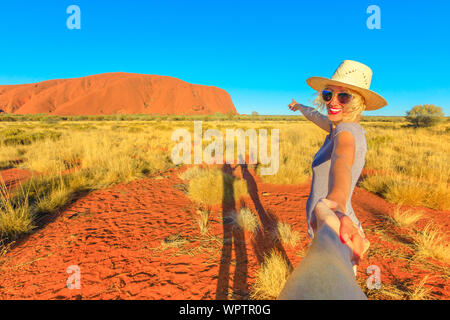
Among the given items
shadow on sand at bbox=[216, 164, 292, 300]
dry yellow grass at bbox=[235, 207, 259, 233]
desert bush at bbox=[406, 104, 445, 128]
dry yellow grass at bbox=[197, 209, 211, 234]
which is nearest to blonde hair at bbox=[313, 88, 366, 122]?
shadow on sand at bbox=[216, 164, 292, 300]

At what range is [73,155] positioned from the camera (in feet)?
26.0

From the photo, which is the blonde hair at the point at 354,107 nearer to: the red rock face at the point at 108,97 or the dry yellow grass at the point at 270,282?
the dry yellow grass at the point at 270,282

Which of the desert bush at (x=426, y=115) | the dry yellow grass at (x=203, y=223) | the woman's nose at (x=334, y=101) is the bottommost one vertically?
the dry yellow grass at (x=203, y=223)

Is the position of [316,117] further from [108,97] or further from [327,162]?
[108,97]

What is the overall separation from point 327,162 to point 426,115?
1104 inches

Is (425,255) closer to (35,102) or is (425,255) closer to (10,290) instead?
(10,290)

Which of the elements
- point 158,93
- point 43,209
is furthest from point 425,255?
point 158,93

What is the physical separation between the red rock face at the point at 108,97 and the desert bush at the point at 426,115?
72393 mm

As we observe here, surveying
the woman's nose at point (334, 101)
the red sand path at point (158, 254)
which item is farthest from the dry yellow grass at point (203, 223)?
the woman's nose at point (334, 101)

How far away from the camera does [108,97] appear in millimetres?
79688

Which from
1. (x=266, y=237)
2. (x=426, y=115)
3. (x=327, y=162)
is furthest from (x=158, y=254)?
(x=426, y=115)

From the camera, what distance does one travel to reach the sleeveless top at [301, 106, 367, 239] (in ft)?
3.80

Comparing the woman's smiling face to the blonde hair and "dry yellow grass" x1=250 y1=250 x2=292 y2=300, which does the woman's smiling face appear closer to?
the blonde hair

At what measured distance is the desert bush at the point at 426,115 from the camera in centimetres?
2059
